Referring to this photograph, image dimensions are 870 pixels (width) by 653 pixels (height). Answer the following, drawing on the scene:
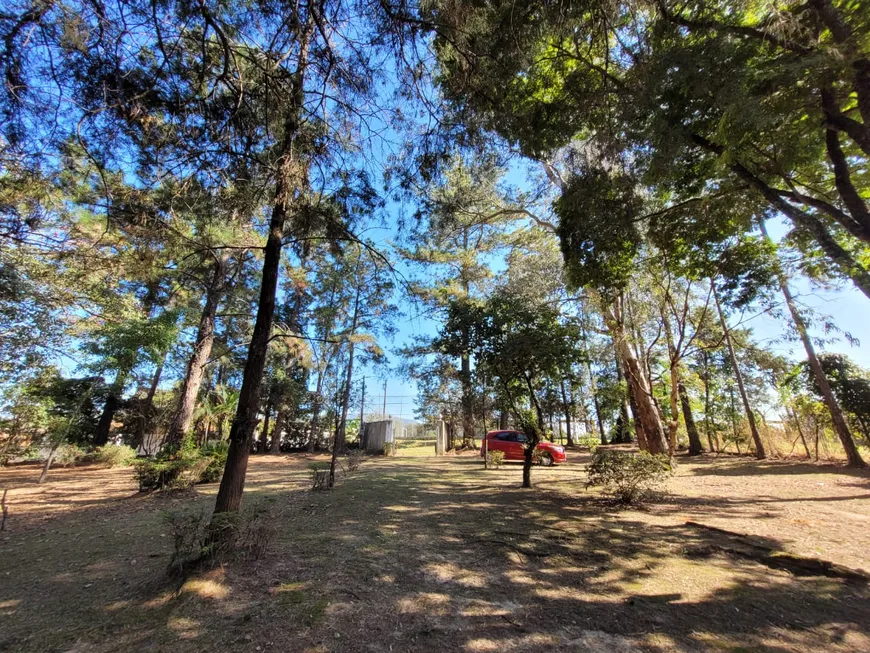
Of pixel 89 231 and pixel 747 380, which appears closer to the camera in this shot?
pixel 89 231

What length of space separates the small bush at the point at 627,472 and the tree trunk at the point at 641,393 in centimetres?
425

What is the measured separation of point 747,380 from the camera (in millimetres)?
15023

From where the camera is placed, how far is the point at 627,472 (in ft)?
19.1

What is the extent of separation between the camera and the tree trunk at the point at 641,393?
31.7 feet

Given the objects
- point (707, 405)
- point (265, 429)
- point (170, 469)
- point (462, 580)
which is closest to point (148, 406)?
point (265, 429)

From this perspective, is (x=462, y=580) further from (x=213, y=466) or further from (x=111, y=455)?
(x=111, y=455)

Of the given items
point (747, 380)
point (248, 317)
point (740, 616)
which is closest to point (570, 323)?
point (740, 616)

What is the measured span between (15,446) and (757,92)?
20.0 m

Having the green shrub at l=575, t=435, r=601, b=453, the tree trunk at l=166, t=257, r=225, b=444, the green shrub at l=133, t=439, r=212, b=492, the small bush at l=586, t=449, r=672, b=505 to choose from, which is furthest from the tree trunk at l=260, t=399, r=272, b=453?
the small bush at l=586, t=449, r=672, b=505

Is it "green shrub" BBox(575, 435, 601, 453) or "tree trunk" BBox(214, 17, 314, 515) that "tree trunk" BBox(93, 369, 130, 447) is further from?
"green shrub" BBox(575, 435, 601, 453)

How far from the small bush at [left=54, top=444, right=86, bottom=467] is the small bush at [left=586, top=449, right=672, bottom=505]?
15891mm

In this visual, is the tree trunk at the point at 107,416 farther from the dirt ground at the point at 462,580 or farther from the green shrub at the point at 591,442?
the green shrub at the point at 591,442

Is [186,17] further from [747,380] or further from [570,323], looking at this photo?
[747,380]

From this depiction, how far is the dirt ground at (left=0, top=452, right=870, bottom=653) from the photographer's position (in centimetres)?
240
